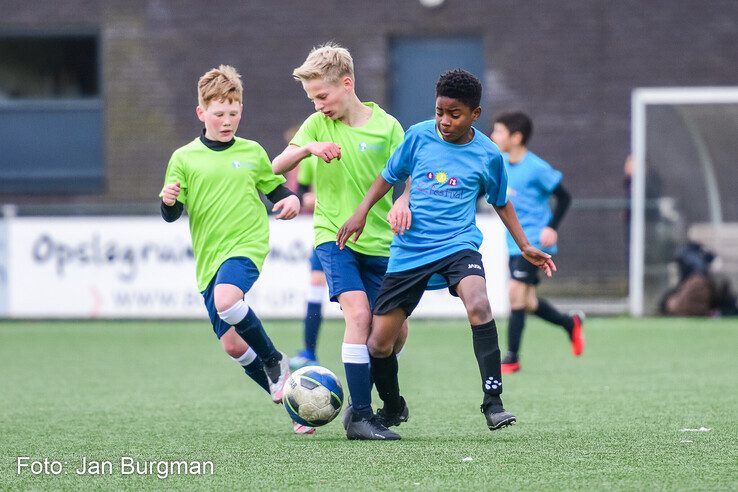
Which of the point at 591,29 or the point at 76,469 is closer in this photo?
the point at 76,469

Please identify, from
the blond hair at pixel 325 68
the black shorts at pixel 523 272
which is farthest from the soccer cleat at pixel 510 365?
the blond hair at pixel 325 68

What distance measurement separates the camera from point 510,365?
10078 mm

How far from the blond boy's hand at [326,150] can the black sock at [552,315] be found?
4.71 m

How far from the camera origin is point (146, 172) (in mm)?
19672

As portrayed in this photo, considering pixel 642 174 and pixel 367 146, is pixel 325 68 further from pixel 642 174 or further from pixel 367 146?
pixel 642 174

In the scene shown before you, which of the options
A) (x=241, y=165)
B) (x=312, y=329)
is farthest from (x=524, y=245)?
(x=312, y=329)

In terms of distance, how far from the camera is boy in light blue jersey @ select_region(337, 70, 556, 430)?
617 cm

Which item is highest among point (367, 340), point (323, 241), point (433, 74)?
point (433, 74)

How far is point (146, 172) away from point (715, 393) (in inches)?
501

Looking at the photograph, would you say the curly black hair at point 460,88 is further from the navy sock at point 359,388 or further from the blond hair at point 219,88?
the navy sock at point 359,388

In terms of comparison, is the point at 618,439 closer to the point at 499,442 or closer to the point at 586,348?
the point at 499,442

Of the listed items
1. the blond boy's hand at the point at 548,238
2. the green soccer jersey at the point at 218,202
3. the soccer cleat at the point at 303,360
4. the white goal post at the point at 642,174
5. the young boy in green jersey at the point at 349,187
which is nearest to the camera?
the young boy in green jersey at the point at 349,187

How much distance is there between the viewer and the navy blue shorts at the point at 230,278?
6.82 metres

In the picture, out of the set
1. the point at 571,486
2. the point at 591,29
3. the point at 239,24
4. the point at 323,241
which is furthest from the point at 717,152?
the point at 571,486
